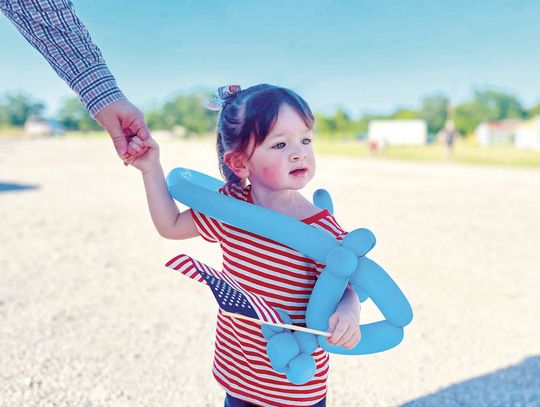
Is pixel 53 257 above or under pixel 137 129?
under

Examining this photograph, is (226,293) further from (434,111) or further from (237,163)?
(434,111)

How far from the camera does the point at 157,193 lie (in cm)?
153

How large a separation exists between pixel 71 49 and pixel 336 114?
273ft

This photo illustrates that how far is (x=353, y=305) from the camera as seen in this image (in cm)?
137

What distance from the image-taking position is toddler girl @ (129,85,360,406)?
1407 mm

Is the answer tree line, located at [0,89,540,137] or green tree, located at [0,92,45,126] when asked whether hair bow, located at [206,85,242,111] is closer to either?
tree line, located at [0,89,540,137]

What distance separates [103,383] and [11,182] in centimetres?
897

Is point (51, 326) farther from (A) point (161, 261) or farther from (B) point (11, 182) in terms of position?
(B) point (11, 182)

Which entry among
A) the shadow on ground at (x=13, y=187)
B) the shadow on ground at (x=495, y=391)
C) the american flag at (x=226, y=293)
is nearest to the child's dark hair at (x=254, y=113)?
the american flag at (x=226, y=293)

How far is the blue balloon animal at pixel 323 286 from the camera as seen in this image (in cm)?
131

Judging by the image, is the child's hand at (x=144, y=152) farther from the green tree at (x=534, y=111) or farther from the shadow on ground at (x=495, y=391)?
the green tree at (x=534, y=111)

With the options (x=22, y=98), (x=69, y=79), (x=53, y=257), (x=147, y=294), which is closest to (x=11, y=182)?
(x=53, y=257)

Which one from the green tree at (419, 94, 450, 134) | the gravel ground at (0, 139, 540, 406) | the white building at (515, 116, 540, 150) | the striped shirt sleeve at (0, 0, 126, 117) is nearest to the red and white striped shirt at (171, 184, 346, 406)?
the striped shirt sleeve at (0, 0, 126, 117)

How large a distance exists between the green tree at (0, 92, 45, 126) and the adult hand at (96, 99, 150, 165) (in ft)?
341
